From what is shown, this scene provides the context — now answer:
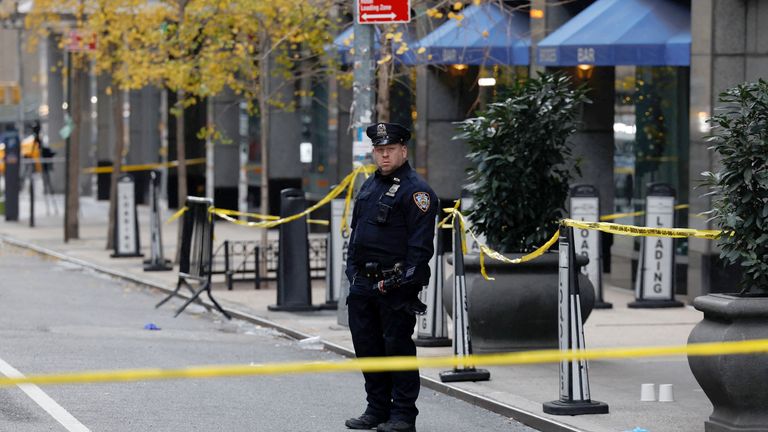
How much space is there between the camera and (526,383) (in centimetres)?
1112

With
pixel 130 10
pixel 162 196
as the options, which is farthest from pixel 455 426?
pixel 162 196

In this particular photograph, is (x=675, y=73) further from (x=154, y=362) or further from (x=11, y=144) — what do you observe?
(x=11, y=144)

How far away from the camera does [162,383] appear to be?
11172 mm

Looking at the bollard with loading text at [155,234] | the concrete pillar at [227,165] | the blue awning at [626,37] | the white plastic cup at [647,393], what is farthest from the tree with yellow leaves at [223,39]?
the concrete pillar at [227,165]

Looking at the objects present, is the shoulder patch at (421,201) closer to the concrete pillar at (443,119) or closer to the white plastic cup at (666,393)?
the white plastic cup at (666,393)

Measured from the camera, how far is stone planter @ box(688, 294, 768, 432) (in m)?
8.49

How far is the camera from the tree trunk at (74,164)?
2697 cm

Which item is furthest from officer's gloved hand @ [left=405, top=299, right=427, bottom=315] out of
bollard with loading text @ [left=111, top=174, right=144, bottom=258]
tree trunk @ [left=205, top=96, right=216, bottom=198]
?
tree trunk @ [left=205, top=96, right=216, bottom=198]

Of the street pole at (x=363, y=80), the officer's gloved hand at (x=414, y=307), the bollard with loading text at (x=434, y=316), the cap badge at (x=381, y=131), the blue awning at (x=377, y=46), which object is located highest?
the blue awning at (x=377, y=46)

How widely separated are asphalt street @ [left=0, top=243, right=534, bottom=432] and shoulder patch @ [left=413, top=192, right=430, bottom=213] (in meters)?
1.57

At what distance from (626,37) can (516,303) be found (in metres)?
6.51

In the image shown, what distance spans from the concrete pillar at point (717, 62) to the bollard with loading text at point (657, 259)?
1.17 feet

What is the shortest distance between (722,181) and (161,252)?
1376cm

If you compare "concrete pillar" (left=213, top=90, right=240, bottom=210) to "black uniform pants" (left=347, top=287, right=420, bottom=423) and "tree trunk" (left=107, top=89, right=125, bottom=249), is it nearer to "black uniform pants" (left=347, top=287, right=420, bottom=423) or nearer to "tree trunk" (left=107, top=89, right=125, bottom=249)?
"tree trunk" (left=107, top=89, right=125, bottom=249)
